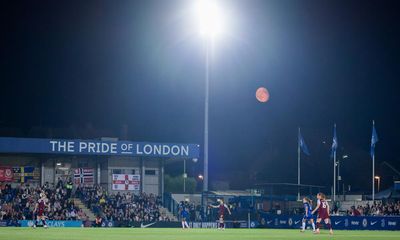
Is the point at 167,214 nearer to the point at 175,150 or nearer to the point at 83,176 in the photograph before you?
the point at 175,150

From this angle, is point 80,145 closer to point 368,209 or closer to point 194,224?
point 194,224

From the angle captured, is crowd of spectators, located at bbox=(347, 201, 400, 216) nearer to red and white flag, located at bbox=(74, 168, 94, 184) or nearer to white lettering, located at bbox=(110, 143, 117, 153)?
white lettering, located at bbox=(110, 143, 117, 153)

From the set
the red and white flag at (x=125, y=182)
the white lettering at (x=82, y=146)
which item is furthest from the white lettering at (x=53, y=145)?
A: the red and white flag at (x=125, y=182)

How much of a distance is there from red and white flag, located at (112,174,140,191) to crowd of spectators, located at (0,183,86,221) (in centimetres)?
637

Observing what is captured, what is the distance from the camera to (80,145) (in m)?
70.8

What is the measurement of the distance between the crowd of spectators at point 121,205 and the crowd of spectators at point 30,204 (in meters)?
1.91

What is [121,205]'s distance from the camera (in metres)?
68.1

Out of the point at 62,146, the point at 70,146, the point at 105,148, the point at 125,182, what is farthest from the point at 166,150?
the point at 62,146

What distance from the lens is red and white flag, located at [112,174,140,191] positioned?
73.0 m

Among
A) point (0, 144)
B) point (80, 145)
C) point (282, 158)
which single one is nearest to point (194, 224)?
point (80, 145)

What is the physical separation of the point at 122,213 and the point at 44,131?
1421 inches

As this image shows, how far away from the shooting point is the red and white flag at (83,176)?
236ft

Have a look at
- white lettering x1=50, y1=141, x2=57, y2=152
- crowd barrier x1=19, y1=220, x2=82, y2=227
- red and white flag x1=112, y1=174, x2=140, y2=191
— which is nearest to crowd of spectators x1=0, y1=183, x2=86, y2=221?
crowd barrier x1=19, y1=220, x2=82, y2=227

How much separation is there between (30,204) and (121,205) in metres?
8.52
